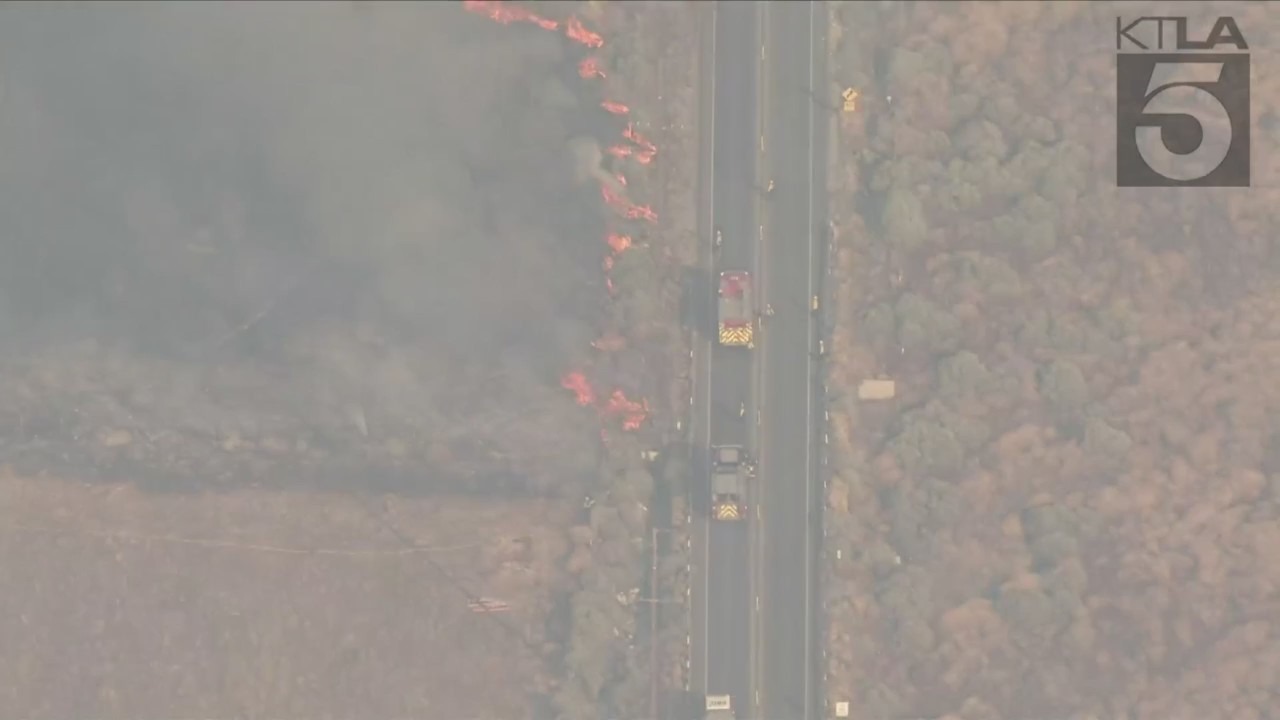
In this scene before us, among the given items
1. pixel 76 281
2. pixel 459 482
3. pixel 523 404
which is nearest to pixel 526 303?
pixel 523 404

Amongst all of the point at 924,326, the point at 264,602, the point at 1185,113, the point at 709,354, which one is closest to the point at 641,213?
the point at 709,354

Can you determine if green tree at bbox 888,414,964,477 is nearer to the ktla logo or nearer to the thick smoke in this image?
the ktla logo

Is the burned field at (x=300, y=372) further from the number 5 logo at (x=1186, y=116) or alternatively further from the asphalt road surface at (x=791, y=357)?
the number 5 logo at (x=1186, y=116)

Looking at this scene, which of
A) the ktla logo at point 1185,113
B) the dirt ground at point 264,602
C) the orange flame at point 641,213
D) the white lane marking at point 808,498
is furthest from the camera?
the orange flame at point 641,213

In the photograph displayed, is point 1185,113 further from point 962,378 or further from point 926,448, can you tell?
point 926,448

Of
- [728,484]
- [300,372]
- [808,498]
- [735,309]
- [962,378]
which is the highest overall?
[735,309]

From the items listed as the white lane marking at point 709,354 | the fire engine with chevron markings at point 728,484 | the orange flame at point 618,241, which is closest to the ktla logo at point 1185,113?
the white lane marking at point 709,354
